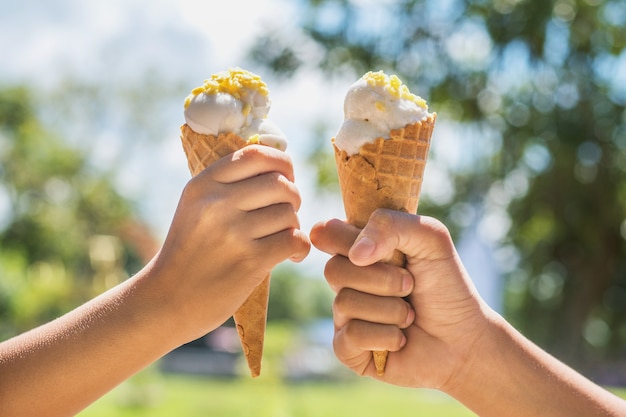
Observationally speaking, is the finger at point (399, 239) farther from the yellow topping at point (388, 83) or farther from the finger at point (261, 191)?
the yellow topping at point (388, 83)

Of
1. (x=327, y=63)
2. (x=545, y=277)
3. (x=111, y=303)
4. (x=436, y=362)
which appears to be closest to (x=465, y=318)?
(x=436, y=362)

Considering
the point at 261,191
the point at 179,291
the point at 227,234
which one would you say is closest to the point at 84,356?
the point at 179,291

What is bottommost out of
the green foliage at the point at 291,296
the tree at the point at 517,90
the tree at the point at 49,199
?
the green foliage at the point at 291,296

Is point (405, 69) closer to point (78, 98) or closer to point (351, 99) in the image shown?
point (351, 99)

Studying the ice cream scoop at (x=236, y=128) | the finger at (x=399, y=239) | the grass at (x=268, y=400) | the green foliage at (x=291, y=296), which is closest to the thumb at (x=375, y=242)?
the finger at (x=399, y=239)

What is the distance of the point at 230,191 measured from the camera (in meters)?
1.66

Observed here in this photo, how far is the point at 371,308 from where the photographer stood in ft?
5.92

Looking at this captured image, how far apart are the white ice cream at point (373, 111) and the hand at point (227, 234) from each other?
27 centimetres

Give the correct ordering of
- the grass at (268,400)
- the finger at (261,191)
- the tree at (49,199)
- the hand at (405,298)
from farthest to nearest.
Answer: the tree at (49,199), the grass at (268,400), the hand at (405,298), the finger at (261,191)

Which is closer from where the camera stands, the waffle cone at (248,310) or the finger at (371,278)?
the finger at (371,278)

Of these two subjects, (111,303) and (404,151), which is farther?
(404,151)

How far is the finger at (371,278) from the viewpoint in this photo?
1789 millimetres

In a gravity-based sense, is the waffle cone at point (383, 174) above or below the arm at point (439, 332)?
above

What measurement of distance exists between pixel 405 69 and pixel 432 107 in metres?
1.02
